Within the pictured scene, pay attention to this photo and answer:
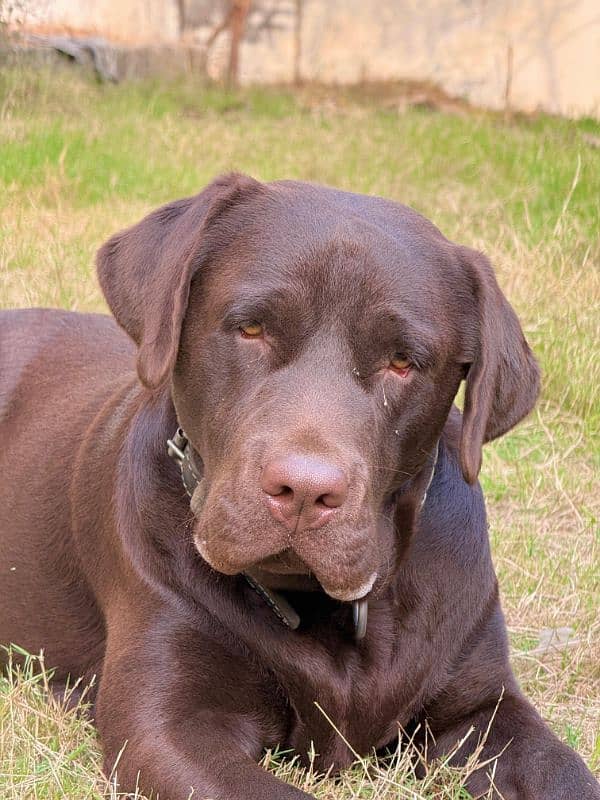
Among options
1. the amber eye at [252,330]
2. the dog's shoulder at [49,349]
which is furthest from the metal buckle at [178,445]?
the dog's shoulder at [49,349]

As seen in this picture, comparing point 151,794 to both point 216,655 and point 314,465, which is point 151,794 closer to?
point 216,655

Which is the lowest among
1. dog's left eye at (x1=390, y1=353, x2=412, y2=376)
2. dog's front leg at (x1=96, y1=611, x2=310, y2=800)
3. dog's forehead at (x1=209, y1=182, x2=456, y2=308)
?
dog's front leg at (x1=96, y1=611, x2=310, y2=800)

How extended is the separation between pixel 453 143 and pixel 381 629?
7.64 m

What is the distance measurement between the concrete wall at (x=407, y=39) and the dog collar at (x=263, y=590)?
33.4 ft

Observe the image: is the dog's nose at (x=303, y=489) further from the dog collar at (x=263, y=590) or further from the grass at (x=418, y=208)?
the grass at (x=418, y=208)

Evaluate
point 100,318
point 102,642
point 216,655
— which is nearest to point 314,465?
point 216,655

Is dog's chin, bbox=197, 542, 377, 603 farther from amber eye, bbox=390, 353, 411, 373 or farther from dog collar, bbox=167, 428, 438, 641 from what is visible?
amber eye, bbox=390, 353, 411, 373

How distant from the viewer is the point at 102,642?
3396mm

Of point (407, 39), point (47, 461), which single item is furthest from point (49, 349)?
point (407, 39)

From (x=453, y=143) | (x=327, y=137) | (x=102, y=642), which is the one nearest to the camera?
(x=102, y=642)

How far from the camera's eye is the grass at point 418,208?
128 inches

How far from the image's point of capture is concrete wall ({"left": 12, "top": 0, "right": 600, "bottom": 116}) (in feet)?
41.3

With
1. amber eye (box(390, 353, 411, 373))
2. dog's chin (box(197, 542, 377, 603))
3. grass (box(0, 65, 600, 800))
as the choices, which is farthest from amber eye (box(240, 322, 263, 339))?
grass (box(0, 65, 600, 800))

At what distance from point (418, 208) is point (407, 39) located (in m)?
5.17
